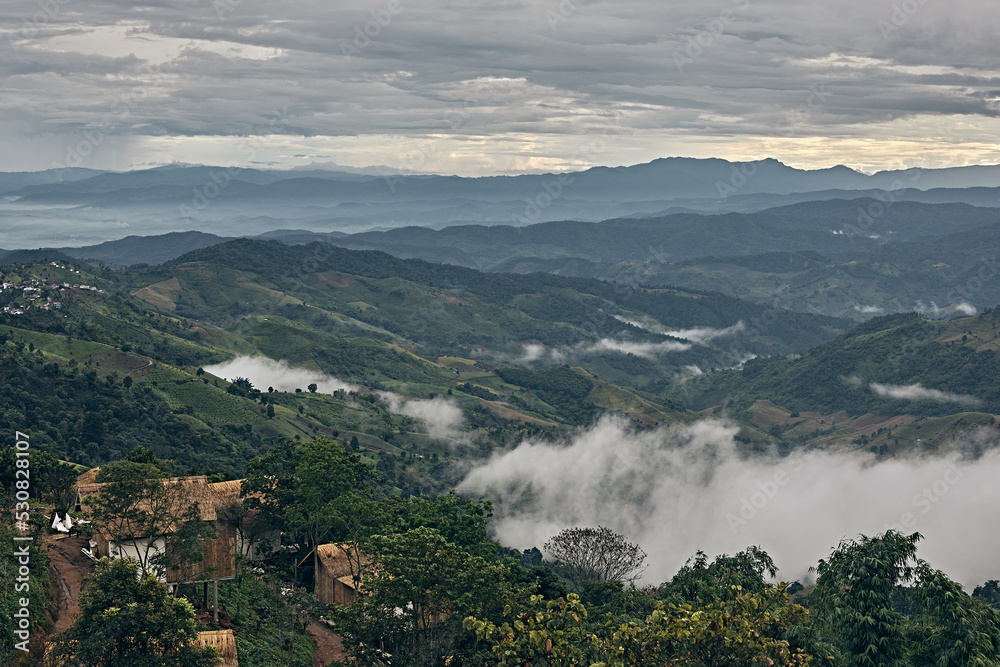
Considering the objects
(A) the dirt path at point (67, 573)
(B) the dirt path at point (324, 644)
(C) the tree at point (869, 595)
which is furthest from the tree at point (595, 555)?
(C) the tree at point (869, 595)

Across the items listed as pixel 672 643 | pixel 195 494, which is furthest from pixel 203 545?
pixel 672 643

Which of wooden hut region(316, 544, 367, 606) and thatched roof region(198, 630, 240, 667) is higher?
thatched roof region(198, 630, 240, 667)

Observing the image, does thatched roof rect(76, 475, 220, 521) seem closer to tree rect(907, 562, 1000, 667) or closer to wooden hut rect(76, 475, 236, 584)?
wooden hut rect(76, 475, 236, 584)

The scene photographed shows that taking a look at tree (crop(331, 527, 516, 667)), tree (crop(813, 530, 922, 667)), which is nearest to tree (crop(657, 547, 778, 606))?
tree (crop(813, 530, 922, 667))

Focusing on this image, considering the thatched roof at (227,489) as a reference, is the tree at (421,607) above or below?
above

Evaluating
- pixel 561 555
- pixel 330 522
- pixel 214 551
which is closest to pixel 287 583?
pixel 330 522

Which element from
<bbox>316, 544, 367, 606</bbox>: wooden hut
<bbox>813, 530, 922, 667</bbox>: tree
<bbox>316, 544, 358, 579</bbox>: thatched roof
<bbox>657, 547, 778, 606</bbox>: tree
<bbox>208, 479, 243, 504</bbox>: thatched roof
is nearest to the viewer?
<bbox>813, 530, 922, 667</bbox>: tree

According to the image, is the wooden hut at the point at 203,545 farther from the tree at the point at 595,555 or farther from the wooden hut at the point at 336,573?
the tree at the point at 595,555

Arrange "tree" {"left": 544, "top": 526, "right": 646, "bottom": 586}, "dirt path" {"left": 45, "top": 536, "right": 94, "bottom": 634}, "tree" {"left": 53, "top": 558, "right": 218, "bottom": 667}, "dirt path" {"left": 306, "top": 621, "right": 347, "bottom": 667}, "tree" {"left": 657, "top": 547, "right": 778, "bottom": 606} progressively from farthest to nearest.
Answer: "tree" {"left": 544, "top": 526, "right": 646, "bottom": 586} < "tree" {"left": 657, "top": 547, "right": 778, "bottom": 606} < "dirt path" {"left": 306, "top": 621, "right": 347, "bottom": 667} < "dirt path" {"left": 45, "top": 536, "right": 94, "bottom": 634} < "tree" {"left": 53, "top": 558, "right": 218, "bottom": 667}
